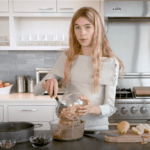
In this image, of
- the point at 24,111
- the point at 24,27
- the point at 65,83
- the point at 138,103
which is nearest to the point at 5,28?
the point at 24,27

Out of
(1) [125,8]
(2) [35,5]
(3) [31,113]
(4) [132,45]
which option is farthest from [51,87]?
(4) [132,45]

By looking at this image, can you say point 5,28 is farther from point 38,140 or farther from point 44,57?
point 38,140

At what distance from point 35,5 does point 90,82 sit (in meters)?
1.56

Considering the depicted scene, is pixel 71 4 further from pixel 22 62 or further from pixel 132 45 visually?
pixel 22 62

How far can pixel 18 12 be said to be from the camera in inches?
107

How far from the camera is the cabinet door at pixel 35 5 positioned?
Result: 271 cm

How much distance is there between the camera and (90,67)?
1611 mm

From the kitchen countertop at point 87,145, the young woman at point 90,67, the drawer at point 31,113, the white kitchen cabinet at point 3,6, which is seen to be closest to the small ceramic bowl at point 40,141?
the kitchen countertop at point 87,145

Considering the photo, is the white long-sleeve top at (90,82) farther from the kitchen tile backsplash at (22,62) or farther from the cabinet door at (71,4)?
the kitchen tile backsplash at (22,62)

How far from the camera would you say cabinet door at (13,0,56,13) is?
2705mm

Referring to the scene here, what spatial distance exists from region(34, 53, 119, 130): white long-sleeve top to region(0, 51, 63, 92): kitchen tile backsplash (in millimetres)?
1458

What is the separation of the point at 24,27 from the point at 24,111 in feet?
3.92

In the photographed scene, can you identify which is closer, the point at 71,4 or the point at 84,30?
the point at 84,30

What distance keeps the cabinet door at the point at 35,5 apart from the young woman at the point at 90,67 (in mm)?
1215
